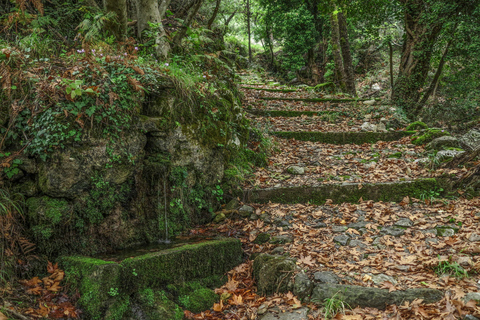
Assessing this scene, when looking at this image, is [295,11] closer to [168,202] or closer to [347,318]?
[168,202]

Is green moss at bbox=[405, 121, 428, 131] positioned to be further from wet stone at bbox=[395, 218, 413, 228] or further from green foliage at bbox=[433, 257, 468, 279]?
green foliage at bbox=[433, 257, 468, 279]

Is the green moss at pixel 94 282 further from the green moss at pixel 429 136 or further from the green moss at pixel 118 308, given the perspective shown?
the green moss at pixel 429 136

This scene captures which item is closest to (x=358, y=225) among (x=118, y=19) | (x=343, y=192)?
(x=343, y=192)

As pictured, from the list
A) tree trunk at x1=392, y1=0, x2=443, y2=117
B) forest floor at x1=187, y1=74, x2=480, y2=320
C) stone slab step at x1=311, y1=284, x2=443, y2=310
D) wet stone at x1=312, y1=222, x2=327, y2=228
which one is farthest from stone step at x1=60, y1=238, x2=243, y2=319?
tree trunk at x1=392, y1=0, x2=443, y2=117

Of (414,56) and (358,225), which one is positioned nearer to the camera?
(358,225)

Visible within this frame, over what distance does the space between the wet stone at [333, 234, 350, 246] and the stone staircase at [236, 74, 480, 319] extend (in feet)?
0.05

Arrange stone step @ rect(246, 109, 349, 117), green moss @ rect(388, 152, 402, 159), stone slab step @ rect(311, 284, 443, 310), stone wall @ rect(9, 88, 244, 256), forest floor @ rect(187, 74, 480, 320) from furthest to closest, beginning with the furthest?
stone step @ rect(246, 109, 349, 117) < green moss @ rect(388, 152, 402, 159) < stone wall @ rect(9, 88, 244, 256) < forest floor @ rect(187, 74, 480, 320) < stone slab step @ rect(311, 284, 443, 310)

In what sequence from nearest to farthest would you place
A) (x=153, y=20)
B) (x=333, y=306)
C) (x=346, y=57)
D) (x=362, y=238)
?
(x=333, y=306)
(x=362, y=238)
(x=153, y=20)
(x=346, y=57)

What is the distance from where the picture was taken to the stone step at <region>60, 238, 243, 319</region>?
3.14 meters

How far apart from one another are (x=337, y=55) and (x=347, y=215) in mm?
10397

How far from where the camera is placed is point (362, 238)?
13.8 feet

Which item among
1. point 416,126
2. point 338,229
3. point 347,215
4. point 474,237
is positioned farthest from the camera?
point 416,126

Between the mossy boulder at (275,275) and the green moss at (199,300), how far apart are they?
1.91 ft

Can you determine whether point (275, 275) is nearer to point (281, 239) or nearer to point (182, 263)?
point (281, 239)
